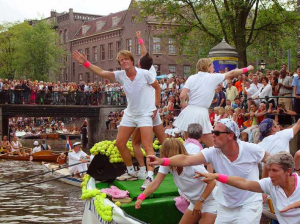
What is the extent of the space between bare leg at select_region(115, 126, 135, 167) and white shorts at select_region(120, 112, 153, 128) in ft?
0.23

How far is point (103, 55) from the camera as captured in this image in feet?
203

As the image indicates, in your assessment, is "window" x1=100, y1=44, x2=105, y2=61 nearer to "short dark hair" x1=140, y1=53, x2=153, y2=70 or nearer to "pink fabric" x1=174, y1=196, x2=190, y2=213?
"short dark hair" x1=140, y1=53, x2=153, y2=70

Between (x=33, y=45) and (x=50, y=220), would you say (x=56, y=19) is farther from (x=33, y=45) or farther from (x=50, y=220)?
(x=50, y=220)

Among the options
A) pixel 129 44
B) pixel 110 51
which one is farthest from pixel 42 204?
pixel 110 51

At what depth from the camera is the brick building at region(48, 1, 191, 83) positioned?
53281 mm

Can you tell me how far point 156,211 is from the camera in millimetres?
6523

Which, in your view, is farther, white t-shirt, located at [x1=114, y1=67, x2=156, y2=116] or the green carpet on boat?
white t-shirt, located at [x1=114, y1=67, x2=156, y2=116]

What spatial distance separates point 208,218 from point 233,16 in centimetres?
2269

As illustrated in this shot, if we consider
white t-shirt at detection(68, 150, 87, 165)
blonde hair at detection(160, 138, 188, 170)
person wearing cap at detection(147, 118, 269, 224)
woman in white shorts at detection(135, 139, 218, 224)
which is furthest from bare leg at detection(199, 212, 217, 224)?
white t-shirt at detection(68, 150, 87, 165)

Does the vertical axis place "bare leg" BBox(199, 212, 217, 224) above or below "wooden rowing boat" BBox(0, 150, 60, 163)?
above

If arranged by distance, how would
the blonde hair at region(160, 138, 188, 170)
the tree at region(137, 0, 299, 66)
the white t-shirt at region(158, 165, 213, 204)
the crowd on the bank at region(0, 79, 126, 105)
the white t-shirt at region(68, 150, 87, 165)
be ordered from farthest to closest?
the crowd on the bank at region(0, 79, 126, 105), the tree at region(137, 0, 299, 66), the white t-shirt at region(68, 150, 87, 165), the white t-shirt at region(158, 165, 213, 204), the blonde hair at region(160, 138, 188, 170)

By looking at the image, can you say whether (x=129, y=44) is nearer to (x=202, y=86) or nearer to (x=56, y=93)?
(x=56, y=93)

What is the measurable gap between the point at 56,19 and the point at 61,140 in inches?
1040

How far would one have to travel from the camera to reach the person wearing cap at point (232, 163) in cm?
500
